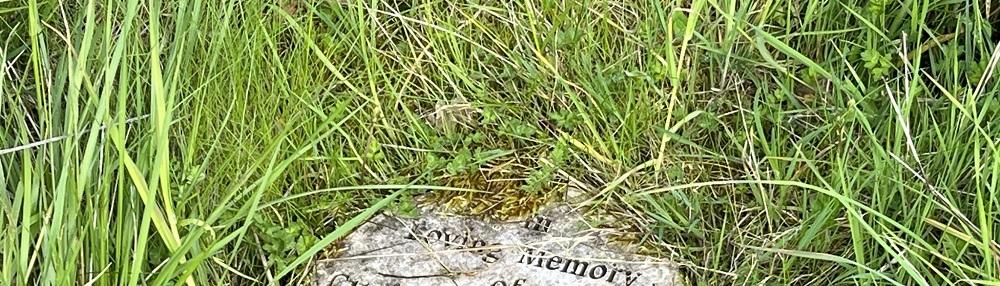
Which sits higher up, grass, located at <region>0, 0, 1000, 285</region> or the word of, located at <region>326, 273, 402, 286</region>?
grass, located at <region>0, 0, 1000, 285</region>

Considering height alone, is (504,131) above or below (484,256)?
above

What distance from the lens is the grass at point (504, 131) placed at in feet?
3.78

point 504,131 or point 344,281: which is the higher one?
point 504,131

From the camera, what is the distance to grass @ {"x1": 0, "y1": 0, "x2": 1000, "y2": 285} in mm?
1152

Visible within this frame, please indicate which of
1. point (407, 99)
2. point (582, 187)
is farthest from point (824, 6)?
point (407, 99)

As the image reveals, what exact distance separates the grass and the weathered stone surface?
0.03 m

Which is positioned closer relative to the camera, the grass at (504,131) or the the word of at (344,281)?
the grass at (504,131)

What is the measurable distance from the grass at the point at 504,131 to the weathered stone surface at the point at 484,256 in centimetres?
3

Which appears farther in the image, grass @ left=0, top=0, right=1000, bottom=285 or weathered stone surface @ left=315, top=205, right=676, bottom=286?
weathered stone surface @ left=315, top=205, right=676, bottom=286

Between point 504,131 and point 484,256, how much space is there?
19cm

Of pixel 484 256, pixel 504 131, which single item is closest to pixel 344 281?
pixel 484 256

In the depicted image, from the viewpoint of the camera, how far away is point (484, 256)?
136 cm

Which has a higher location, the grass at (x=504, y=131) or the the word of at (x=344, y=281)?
the grass at (x=504, y=131)

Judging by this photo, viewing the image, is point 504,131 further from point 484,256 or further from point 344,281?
point 344,281
